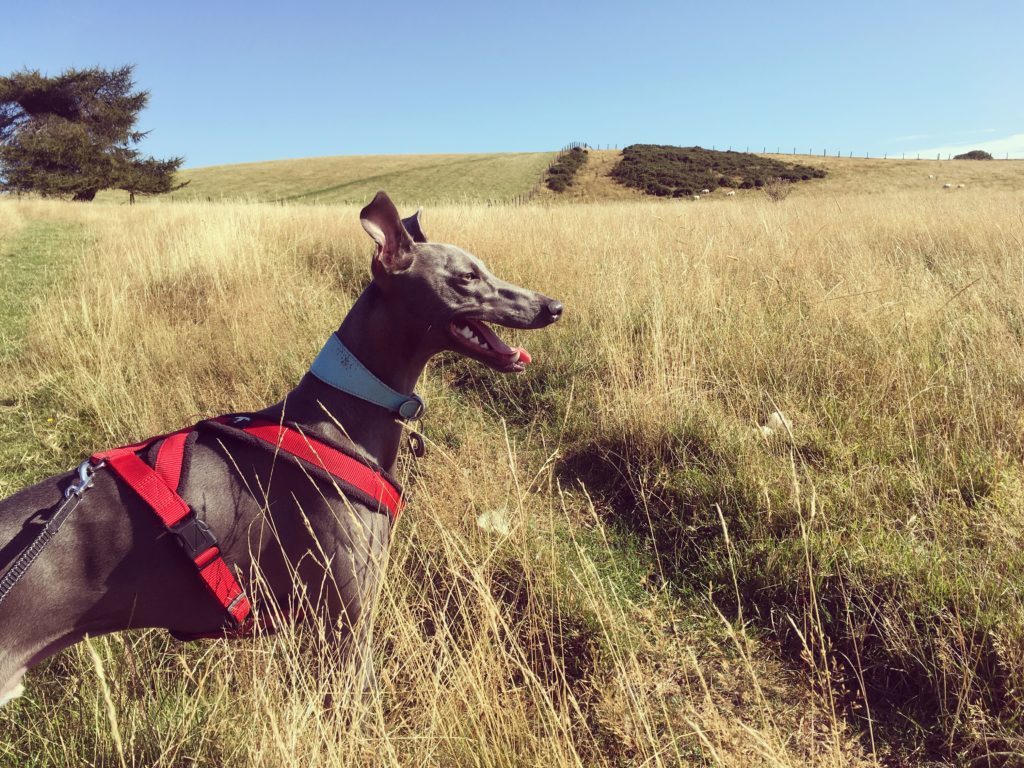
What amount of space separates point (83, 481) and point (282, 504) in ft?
1.74

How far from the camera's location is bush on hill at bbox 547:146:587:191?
37.2m

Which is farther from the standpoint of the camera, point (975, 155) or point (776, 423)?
point (975, 155)

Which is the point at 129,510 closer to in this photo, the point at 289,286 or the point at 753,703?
the point at 753,703

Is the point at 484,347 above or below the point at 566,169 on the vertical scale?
below

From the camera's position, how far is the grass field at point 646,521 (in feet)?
5.41

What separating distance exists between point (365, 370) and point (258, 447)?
0.43 metres

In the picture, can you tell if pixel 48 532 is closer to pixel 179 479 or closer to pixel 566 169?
pixel 179 479

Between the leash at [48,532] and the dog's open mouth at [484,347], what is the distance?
1202mm

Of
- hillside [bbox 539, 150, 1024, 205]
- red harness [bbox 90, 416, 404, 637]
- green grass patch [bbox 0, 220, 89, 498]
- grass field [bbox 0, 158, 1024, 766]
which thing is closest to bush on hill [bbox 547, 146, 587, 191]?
hillside [bbox 539, 150, 1024, 205]

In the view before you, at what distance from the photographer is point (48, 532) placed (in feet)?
4.77

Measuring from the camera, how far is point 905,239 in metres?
6.23

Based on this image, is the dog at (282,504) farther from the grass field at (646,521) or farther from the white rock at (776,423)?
the white rock at (776,423)

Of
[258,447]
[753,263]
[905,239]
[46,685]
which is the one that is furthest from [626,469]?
[905,239]

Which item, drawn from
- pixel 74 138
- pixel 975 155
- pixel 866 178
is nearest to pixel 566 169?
pixel 866 178
